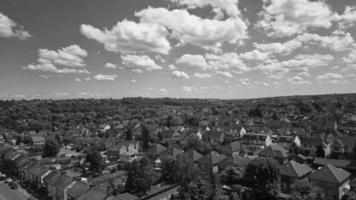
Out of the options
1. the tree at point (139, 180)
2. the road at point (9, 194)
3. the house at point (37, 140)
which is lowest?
the road at point (9, 194)

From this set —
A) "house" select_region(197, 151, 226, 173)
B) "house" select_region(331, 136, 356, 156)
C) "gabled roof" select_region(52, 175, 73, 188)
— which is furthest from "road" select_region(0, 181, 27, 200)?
"house" select_region(331, 136, 356, 156)

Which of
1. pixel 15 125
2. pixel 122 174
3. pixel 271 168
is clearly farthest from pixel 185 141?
pixel 15 125

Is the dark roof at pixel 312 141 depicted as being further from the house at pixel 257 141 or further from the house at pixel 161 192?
the house at pixel 161 192

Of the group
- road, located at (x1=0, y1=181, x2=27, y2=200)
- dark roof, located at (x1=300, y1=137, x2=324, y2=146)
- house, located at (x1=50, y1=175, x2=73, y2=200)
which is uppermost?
dark roof, located at (x1=300, y1=137, x2=324, y2=146)

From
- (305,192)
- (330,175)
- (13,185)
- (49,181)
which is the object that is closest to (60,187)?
(49,181)

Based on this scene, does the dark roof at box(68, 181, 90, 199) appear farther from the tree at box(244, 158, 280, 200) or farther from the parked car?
the tree at box(244, 158, 280, 200)

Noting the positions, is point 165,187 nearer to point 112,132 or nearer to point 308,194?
point 308,194

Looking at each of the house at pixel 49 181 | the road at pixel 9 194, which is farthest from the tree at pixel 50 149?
the house at pixel 49 181
